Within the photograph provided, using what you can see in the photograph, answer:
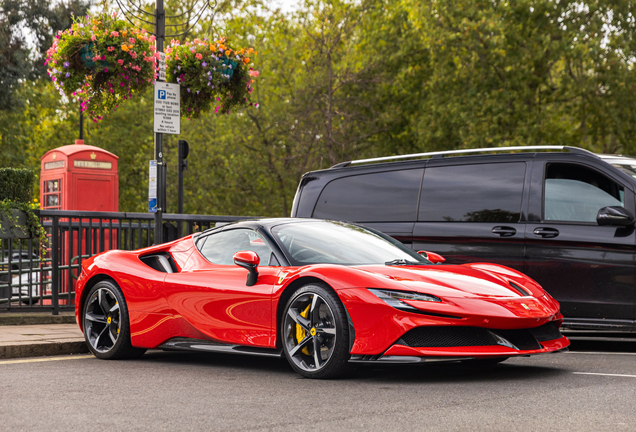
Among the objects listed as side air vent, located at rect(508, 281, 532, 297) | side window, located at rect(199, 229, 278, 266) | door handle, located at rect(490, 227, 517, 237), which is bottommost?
side air vent, located at rect(508, 281, 532, 297)

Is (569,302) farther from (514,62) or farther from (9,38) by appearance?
(9,38)

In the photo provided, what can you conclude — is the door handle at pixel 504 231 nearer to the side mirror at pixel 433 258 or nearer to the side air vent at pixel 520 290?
the side mirror at pixel 433 258

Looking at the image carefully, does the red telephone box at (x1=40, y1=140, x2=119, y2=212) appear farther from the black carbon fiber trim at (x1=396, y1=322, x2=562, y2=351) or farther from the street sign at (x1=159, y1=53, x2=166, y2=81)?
the black carbon fiber trim at (x1=396, y1=322, x2=562, y2=351)

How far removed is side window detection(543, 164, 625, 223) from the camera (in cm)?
716

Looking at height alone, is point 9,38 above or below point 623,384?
above

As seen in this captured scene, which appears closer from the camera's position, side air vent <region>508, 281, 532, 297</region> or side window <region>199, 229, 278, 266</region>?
side air vent <region>508, 281, 532, 297</region>

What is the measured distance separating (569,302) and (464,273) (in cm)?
171

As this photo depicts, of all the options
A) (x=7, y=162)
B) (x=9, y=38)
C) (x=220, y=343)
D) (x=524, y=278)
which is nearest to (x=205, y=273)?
(x=220, y=343)

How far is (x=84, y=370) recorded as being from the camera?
20.7 ft

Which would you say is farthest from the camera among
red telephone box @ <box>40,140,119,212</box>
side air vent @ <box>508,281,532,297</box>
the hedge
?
red telephone box @ <box>40,140,119,212</box>

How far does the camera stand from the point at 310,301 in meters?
5.61

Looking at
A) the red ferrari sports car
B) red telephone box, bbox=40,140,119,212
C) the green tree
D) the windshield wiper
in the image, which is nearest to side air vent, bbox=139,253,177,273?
the red ferrari sports car

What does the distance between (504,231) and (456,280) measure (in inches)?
82.3

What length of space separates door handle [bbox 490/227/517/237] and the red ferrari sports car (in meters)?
1.18
